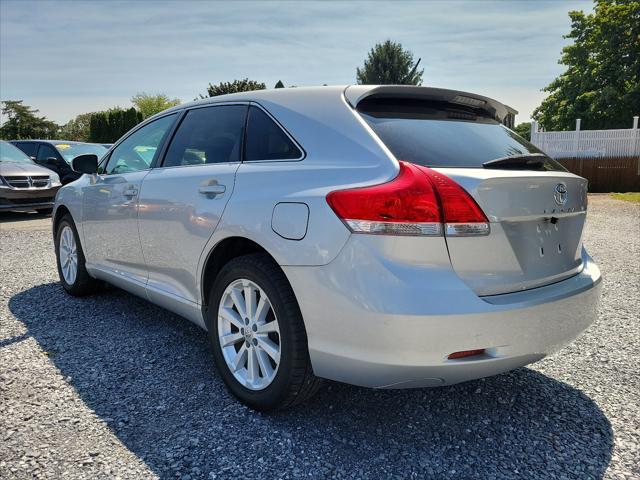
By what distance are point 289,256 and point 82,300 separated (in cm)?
321

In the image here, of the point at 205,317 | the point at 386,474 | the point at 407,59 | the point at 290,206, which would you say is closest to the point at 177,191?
the point at 205,317

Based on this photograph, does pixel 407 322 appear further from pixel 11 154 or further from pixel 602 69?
pixel 602 69

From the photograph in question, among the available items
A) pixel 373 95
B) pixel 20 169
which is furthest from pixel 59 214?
pixel 20 169

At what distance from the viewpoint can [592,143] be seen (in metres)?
19.2

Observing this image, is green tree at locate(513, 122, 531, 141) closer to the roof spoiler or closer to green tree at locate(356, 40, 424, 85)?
the roof spoiler

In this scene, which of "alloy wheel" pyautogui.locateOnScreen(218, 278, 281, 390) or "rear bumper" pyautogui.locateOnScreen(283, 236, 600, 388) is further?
"alloy wheel" pyautogui.locateOnScreen(218, 278, 281, 390)

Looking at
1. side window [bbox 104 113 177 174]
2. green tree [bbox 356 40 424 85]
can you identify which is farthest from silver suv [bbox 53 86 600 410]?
green tree [bbox 356 40 424 85]

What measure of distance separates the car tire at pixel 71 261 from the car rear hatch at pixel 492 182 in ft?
10.8

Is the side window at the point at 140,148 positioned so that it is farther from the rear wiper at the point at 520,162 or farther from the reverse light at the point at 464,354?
the reverse light at the point at 464,354

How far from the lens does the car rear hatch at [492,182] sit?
222 centimetres

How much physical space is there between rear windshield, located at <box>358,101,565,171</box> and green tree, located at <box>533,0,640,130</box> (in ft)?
118

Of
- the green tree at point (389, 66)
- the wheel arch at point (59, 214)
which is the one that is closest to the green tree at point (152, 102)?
the green tree at point (389, 66)

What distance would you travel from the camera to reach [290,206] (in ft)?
8.01

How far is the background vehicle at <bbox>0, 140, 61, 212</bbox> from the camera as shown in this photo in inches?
415
